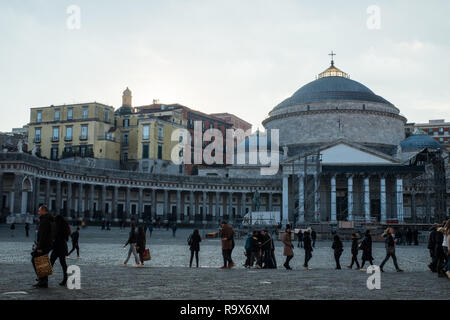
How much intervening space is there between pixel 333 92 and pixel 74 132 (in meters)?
37.1

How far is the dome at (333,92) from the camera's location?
75562mm

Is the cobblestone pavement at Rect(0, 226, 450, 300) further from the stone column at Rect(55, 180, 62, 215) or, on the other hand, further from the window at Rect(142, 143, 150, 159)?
the window at Rect(142, 143, 150, 159)

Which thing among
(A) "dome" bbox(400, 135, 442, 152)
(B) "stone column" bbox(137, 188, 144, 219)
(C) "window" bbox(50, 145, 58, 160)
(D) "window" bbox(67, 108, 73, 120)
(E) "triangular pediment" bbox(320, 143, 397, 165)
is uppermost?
(D) "window" bbox(67, 108, 73, 120)

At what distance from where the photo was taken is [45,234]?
35.6 ft

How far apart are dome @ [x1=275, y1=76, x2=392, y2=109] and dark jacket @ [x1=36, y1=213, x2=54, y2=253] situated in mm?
67199

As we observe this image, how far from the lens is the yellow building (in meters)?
71.4

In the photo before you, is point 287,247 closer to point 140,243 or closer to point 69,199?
point 140,243

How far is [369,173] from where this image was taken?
60.4 meters

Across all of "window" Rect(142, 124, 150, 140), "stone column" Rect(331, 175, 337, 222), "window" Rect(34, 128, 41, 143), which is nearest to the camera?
"stone column" Rect(331, 175, 337, 222)

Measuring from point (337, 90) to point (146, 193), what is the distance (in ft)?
104

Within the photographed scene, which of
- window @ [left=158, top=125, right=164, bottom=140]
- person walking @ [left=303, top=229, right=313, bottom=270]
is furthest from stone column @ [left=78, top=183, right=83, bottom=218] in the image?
person walking @ [left=303, top=229, right=313, bottom=270]

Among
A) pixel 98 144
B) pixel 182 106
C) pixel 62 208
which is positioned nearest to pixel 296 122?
pixel 182 106

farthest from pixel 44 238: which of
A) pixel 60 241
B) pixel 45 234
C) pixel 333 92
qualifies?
pixel 333 92
